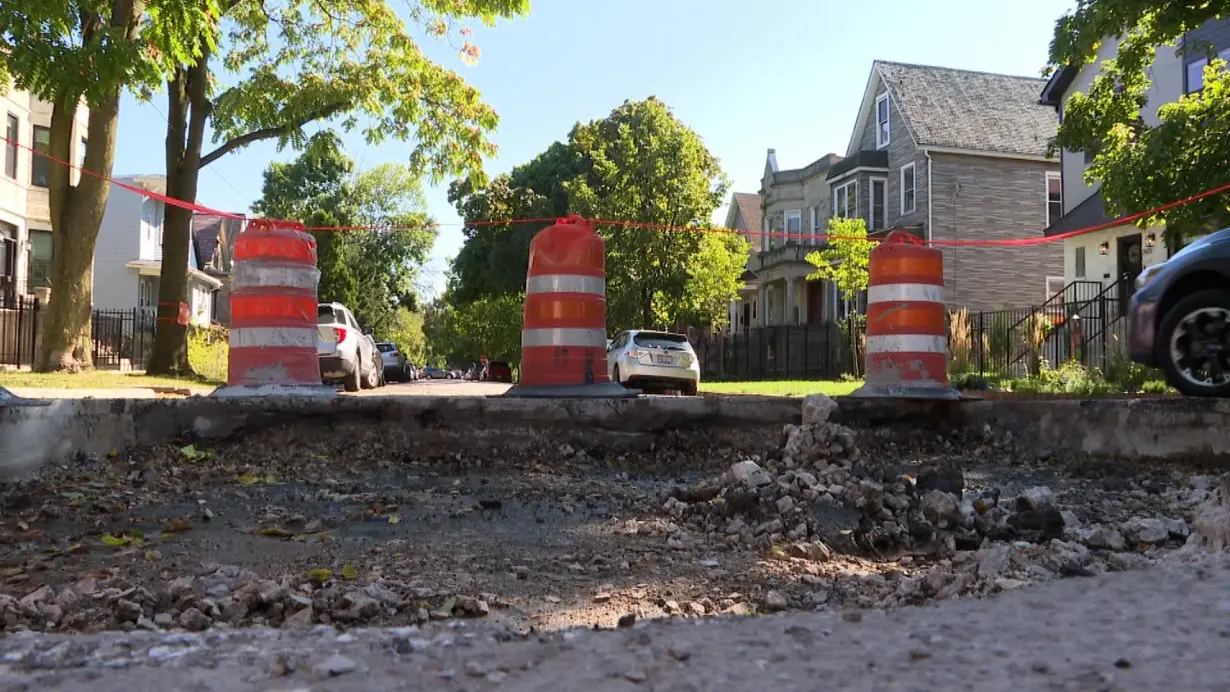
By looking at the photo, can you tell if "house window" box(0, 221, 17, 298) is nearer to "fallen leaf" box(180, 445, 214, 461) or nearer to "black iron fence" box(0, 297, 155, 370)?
"black iron fence" box(0, 297, 155, 370)

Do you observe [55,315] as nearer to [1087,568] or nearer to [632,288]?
[1087,568]

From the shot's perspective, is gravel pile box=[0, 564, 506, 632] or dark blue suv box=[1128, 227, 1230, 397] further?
dark blue suv box=[1128, 227, 1230, 397]

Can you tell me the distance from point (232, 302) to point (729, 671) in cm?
574

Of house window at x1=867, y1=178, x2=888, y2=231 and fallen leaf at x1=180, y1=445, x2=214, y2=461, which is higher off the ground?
house window at x1=867, y1=178, x2=888, y2=231

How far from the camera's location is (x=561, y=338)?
683 centimetres

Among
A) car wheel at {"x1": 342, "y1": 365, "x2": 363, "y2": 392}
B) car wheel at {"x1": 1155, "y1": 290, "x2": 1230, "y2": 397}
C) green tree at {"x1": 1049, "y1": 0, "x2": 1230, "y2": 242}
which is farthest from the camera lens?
car wheel at {"x1": 342, "y1": 365, "x2": 363, "y2": 392}

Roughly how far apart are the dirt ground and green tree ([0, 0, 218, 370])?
5914 millimetres

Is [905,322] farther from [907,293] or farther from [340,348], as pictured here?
[340,348]

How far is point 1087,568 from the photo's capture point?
326 cm

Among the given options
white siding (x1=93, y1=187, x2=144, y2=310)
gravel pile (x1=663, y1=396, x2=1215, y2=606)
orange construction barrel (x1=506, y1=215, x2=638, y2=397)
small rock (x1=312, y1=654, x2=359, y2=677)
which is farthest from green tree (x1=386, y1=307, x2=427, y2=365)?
small rock (x1=312, y1=654, x2=359, y2=677)

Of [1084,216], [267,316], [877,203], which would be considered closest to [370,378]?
[267,316]

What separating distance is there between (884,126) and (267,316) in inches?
1220

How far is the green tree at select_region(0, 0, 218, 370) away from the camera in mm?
9656

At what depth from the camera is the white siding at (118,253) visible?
37156mm
